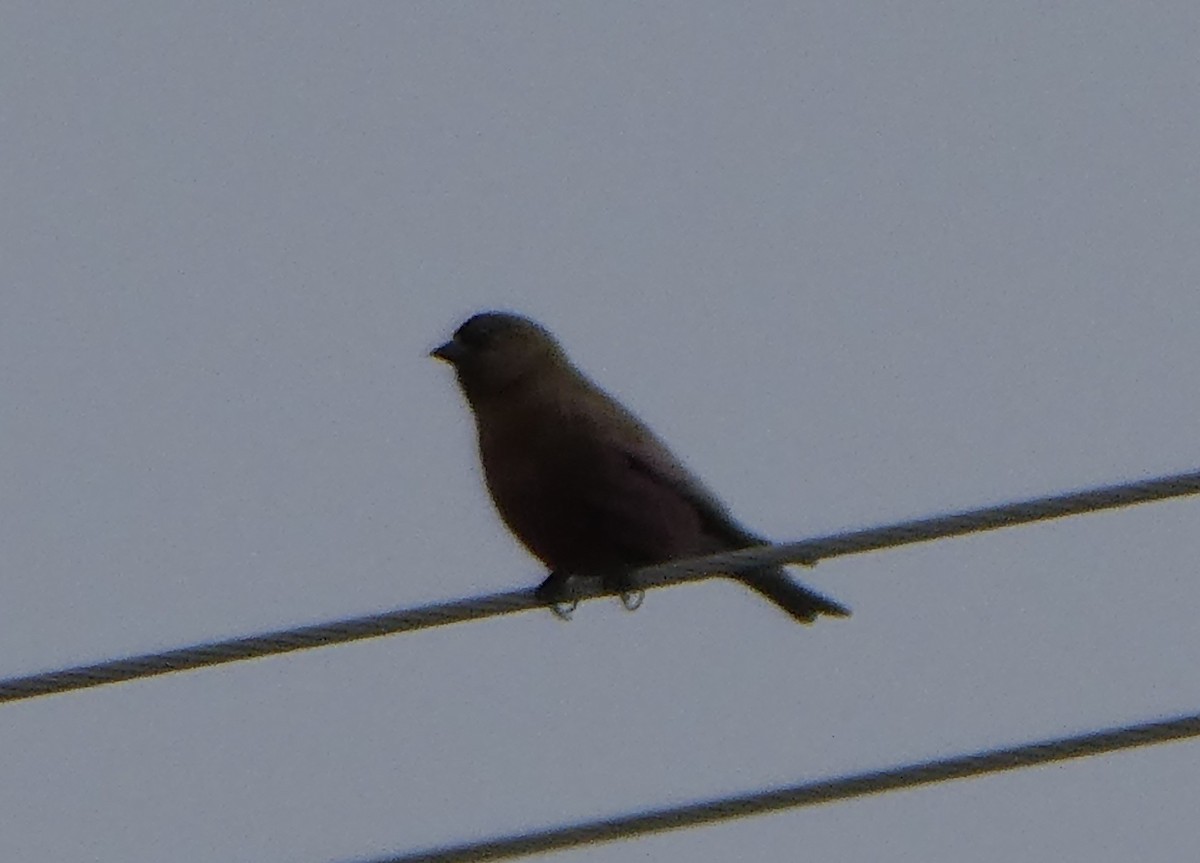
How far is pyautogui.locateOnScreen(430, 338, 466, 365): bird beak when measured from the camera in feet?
31.0

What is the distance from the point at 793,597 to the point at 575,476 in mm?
1034

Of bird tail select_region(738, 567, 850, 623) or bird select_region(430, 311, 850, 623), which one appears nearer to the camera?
bird select_region(430, 311, 850, 623)

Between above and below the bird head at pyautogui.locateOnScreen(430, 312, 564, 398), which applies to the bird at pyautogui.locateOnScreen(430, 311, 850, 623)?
below

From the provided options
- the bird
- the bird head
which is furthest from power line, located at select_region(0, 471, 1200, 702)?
the bird head

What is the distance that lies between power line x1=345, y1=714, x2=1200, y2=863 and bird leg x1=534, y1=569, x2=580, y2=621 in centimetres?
167

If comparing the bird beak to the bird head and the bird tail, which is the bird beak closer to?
the bird head

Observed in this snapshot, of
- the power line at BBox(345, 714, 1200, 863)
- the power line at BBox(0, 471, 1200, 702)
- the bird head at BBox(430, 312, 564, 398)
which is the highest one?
the bird head at BBox(430, 312, 564, 398)

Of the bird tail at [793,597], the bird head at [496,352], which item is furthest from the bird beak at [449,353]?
the bird tail at [793,597]

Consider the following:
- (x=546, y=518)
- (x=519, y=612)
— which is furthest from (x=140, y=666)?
(x=546, y=518)

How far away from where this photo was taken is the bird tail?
954 cm

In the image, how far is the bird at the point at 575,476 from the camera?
8.83m

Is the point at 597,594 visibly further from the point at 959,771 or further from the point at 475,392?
the point at 959,771

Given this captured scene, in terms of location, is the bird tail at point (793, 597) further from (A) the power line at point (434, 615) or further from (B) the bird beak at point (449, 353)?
(A) the power line at point (434, 615)

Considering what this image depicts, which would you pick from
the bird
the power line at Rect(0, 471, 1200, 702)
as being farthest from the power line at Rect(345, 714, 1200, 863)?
the bird
